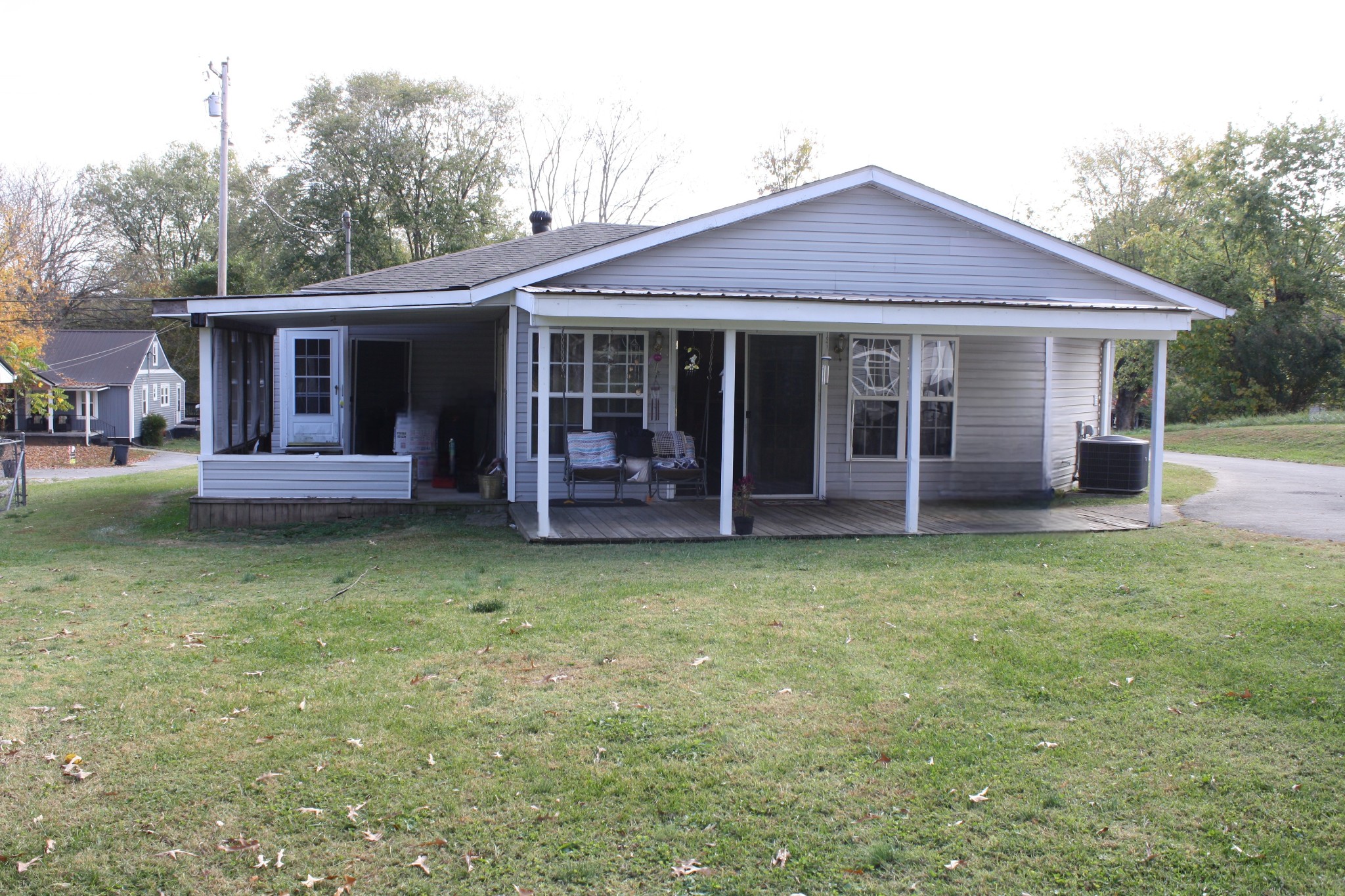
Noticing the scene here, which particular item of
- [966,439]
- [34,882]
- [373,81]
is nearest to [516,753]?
[34,882]

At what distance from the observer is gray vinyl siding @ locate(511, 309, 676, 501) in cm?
1125

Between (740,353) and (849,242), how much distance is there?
6.11ft

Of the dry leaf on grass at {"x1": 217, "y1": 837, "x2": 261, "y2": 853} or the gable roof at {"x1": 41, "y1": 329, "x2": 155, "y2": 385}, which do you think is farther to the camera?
the gable roof at {"x1": 41, "y1": 329, "x2": 155, "y2": 385}

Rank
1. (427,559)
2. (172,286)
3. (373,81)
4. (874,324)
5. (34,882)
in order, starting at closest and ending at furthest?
(34,882)
(427,559)
(874,324)
(373,81)
(172,286)

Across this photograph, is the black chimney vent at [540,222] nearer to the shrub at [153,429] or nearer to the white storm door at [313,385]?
the white storm door at [313,385]

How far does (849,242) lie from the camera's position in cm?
1105

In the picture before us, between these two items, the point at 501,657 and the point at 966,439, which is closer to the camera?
the point at 501,657

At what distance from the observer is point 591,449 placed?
11000 mm

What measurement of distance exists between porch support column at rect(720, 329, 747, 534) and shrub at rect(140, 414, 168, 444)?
29.1 metres

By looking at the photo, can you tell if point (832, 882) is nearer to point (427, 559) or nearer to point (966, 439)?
point (427, 559)

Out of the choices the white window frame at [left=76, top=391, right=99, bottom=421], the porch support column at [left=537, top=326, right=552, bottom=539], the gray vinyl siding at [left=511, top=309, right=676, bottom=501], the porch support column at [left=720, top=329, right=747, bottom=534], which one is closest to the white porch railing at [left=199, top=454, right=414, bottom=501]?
the gray vinyl siding at [left=511, top=309, right=676, bottom=501]

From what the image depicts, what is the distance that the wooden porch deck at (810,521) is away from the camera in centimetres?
938

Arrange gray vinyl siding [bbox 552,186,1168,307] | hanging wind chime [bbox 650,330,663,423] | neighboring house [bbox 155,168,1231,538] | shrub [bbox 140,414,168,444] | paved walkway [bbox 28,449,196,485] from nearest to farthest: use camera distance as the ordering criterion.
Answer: neighboring house [bbox 155,168,1231,538] → gray vinyl siding [bbox 552,186,1168,307] → hanging wind chime [bbox 650,330,663,423] → paved walkway [bbox 28,449,196,485] → shrub [bbox 140,414,168,444]

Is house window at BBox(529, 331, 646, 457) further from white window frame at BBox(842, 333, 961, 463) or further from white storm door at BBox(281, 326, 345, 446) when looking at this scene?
white storm door at BBox(281, 326, 345, 446)
